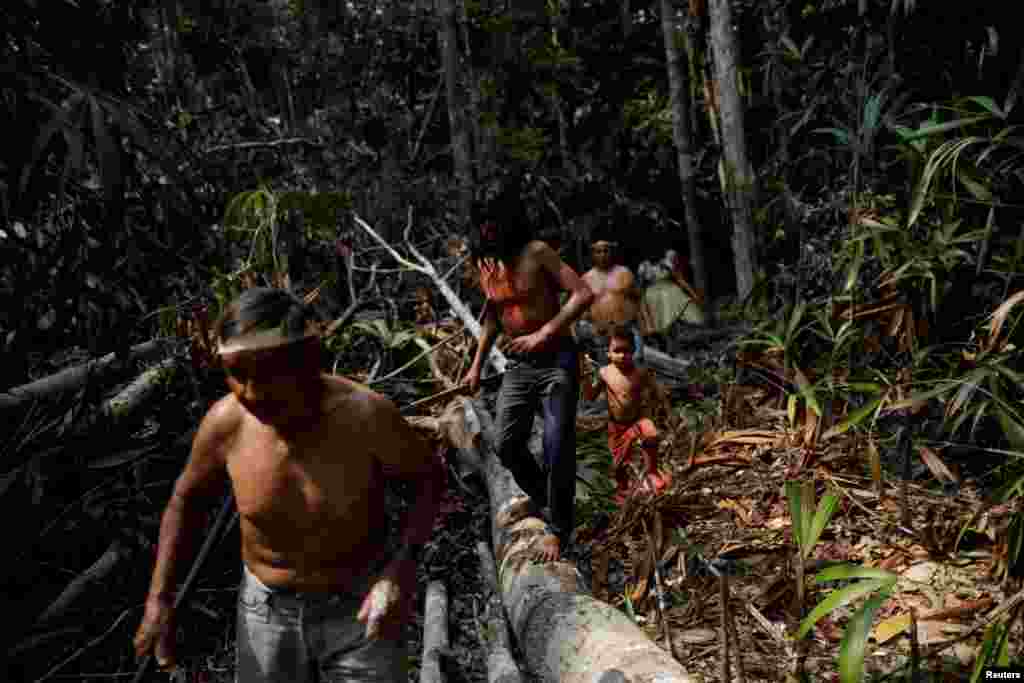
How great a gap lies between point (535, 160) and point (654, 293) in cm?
279

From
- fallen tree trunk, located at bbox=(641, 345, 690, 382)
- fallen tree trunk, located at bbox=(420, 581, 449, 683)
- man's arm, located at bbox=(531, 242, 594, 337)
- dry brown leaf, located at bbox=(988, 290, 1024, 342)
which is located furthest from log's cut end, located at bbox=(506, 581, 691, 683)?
fallen tree trunk, located at bbox=(641, 345, 690, 382)

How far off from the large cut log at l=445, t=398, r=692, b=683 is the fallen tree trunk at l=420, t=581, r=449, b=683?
319 mm

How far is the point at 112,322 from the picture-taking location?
4.25m

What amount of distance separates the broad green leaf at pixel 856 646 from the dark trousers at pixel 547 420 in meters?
1.72

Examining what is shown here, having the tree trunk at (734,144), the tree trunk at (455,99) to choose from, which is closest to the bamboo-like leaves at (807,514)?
the tree trunk at (734,144)

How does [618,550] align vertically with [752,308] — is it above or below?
below

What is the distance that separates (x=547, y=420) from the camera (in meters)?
4.09

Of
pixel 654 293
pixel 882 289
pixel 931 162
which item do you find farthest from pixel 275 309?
pixel 654 293

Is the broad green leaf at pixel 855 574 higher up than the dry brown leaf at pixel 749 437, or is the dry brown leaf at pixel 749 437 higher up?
the broad green leaf at pixel 855 574

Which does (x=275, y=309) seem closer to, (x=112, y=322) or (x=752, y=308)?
(x=112, y=322)

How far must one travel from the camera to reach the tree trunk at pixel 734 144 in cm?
844

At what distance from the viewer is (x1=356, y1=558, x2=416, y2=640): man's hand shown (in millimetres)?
1929

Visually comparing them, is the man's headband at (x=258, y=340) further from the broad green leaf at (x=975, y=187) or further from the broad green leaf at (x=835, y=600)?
the broad green leaf at (x=975, y=187)

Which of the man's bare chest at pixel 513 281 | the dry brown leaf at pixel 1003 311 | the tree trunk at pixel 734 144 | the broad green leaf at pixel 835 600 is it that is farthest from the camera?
the tree trunk at pixel 734 144
